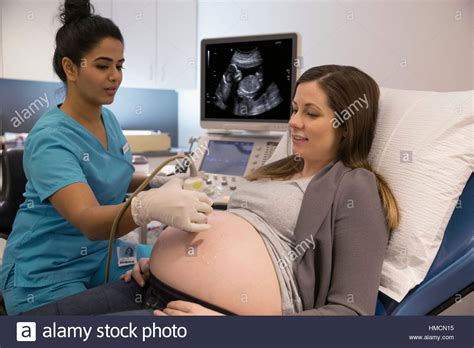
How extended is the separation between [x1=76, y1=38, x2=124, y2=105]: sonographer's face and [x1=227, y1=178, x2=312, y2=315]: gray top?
49 cm

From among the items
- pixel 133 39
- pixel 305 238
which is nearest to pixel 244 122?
pixel 305 238

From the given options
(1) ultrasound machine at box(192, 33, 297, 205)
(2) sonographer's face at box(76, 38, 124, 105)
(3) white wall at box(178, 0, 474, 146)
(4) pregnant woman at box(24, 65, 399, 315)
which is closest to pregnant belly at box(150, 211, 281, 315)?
(4) pregnant woman at box(24, 65, 399, 315)

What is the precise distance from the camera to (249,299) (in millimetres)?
1041

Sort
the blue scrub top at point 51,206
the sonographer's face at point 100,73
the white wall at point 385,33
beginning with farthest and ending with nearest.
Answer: the white wall at point 385,33
the sonographer's face at point 100,73
the blue scrub top at point 51,206

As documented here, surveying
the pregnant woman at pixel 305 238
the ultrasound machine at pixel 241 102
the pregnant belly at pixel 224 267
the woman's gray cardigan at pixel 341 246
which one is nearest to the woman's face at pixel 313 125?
the pregnant woman at pixel 305 238

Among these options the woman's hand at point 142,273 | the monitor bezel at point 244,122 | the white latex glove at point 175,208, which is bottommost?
the woman's hand at point 142,273

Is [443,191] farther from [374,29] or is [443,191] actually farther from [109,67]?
[374,29]

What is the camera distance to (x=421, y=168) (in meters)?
1.20

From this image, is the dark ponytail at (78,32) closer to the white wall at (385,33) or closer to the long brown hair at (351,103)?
the long brown hair at (351,103)

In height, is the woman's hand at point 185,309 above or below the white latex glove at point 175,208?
below

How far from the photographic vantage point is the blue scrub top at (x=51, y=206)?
4.01ft

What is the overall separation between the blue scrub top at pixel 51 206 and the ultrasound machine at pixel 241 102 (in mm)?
657

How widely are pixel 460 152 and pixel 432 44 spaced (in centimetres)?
155

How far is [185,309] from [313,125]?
0.55m
